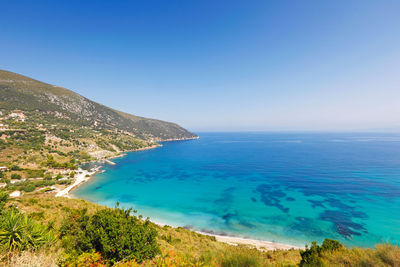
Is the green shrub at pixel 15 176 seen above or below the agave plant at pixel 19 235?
below

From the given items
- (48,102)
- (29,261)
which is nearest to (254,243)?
(29,261)

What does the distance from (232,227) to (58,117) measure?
5646 inches

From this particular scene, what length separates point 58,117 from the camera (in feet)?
358

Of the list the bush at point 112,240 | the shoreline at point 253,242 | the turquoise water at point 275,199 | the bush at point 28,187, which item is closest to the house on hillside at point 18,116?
the turquoise water at point 275,199

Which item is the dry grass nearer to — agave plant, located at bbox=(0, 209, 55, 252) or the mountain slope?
agave plant, located at bbox=(0, 209, 55, 252)

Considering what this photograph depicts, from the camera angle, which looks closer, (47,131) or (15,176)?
(15,176)

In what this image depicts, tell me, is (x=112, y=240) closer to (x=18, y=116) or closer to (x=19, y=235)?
(x=19, y=235)

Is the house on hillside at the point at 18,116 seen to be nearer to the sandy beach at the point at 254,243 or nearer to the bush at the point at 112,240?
the bush at the point at 112,240

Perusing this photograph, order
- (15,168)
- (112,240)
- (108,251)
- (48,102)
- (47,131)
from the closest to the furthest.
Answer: (108,251)
(112,240)
(15,168)
(47,131)
(48,102)

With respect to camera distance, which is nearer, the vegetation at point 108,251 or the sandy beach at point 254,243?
the vegetation at point 108,251

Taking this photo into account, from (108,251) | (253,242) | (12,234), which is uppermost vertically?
(12,234)

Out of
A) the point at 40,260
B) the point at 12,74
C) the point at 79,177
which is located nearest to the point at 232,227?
the point at 40,260

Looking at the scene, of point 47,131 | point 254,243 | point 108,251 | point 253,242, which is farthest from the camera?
point 47,131

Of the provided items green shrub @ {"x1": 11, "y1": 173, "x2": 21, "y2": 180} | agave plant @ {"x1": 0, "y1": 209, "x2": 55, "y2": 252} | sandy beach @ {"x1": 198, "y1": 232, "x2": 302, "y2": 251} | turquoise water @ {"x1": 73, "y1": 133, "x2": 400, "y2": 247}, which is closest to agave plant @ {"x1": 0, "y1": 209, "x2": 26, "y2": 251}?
agave plant @ {"x1": 0, "y1": 209, "x2": 55, "y2": 252}
